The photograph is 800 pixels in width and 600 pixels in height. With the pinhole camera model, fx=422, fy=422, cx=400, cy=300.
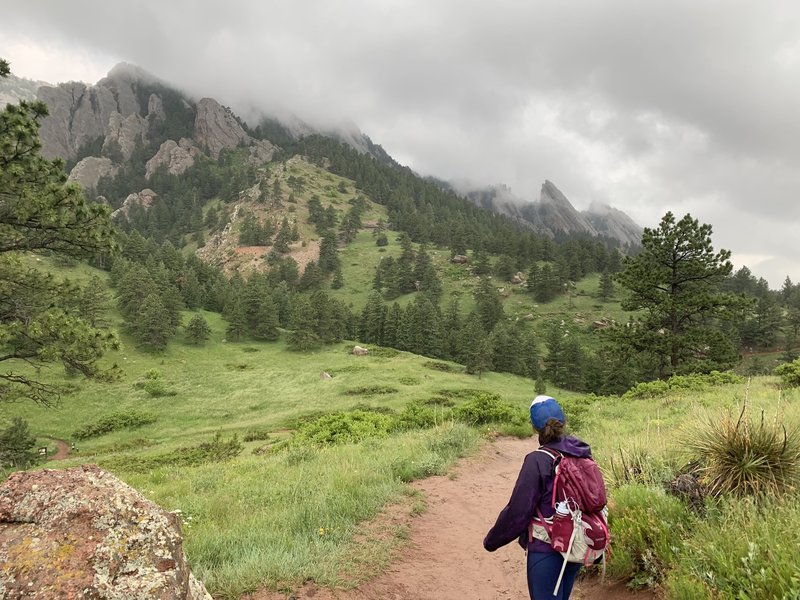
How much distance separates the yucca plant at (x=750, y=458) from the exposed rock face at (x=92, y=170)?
22667 cm

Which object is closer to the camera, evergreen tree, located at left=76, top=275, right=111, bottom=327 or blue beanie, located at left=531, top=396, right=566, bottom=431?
blue beanie, located at left=531, top=396, right=566, bottom=431

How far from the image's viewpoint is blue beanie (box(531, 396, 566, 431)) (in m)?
3.80

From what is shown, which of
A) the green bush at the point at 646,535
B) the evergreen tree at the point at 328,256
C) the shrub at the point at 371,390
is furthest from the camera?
the evergreen tree at the point at 328,256

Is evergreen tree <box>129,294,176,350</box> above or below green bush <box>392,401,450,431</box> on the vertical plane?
below

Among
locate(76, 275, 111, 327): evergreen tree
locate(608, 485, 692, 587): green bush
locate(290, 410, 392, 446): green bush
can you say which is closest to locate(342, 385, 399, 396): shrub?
locate(290, 410, 392, 446): green bush

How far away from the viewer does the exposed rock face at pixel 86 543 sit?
2.75 metres

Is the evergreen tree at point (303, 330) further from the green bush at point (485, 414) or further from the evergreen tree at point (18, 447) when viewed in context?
the green bush at point (485, 414)

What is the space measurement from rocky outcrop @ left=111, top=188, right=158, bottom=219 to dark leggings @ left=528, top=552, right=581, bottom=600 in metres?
196

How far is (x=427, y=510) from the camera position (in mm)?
8188

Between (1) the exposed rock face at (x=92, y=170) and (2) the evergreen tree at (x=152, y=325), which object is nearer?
(2) the evergreen tree at (x=152, y=325)

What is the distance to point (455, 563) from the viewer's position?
6.46 meters

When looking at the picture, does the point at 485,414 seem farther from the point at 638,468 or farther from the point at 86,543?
the point at 86,543

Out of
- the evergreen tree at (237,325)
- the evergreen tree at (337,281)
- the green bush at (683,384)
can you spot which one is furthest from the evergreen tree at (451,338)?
the green bush at (683,384)

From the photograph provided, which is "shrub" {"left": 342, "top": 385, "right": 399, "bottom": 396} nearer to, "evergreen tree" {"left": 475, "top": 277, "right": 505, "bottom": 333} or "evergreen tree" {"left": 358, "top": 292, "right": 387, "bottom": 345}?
"evergreen tree" {"left": 358, "top": 292, "right": 387, "bottom": 345}
